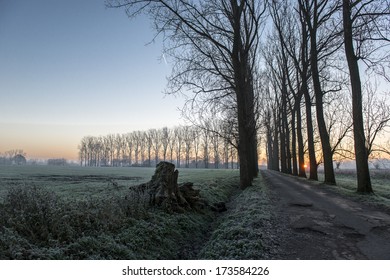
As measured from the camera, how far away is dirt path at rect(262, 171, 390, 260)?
643 centimetres

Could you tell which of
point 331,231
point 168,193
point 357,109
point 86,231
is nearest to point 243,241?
point 331,231

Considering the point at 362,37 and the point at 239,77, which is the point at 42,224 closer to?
the point at 239,77

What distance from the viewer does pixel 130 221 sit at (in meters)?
8.51

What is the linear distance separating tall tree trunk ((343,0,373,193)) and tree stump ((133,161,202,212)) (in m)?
9.81

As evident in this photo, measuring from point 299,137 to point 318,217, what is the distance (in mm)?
23309


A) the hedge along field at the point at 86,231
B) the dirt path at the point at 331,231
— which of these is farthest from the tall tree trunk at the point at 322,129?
the hedge along field at the point at 86,231

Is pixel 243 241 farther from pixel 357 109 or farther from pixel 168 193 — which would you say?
pixel 357 109

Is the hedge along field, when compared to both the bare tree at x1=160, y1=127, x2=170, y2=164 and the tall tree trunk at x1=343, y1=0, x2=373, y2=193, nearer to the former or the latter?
the tall tree trunk at x1=343, y1=0, x2=373, y2=193

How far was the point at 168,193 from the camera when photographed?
1142cm

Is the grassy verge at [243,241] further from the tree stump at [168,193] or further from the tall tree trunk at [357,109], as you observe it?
the tall tree trunk at [357,109]

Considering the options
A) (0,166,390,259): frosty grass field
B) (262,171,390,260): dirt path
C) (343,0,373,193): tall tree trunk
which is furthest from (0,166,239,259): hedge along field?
(343,0,373,193): tall tree trunk

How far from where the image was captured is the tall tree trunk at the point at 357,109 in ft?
54.5

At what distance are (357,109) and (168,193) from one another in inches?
479

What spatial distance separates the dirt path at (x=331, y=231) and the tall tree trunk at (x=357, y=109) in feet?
15.2
